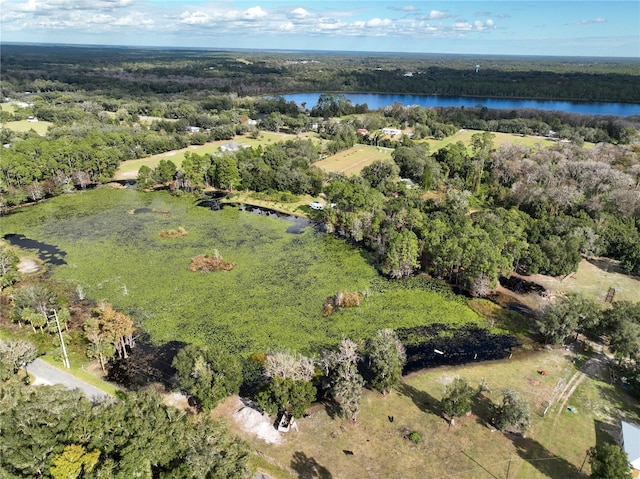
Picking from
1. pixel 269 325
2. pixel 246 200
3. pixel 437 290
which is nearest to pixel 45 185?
pixel 246 200

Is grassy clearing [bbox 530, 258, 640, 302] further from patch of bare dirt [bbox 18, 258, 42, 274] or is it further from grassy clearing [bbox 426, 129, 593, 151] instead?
grassy clearing [bbox 426, 129, 593, 151]

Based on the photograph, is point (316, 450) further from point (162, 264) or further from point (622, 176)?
point (622, 176)

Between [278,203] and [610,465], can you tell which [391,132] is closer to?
[278,203]

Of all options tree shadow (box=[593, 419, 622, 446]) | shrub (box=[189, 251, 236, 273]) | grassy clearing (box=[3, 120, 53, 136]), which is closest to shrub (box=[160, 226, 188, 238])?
shrub (box=[189, 251, 236, 273])

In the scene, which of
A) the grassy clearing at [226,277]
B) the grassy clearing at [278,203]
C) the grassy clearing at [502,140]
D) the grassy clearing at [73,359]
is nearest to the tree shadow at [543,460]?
the grassy clearing at [226,277]

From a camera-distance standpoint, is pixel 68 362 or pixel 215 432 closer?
pixel 215 432

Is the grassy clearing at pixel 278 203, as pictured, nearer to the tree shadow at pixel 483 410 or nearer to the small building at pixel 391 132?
the tree shadow at pixel 483 410
